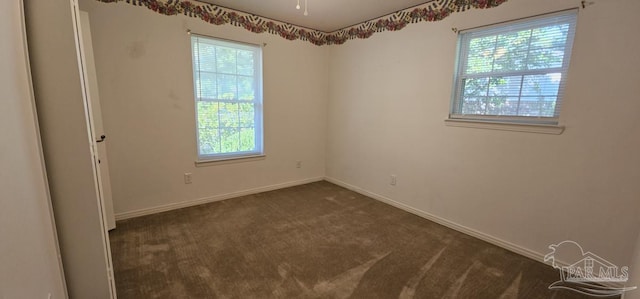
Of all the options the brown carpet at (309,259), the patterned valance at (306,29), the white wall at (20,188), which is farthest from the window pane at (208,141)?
the white wall at (20,188)

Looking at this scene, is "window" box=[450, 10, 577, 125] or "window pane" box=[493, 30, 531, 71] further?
"window pane" box=[493, 30, 531, 71]

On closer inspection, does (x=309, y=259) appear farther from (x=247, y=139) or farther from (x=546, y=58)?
(x=546, y=58)

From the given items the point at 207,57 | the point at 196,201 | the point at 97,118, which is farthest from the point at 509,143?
the point at 97,118

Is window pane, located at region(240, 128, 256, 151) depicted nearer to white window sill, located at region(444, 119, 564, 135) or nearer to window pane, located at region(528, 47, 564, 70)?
white window sill, located at region(444, 119, 564, 135)

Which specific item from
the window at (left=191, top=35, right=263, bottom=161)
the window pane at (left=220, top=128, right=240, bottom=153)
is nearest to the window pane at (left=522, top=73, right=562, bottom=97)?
the window at (left=191, top=35, right=263, bottom=161)

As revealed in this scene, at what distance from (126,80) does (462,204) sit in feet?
12.1

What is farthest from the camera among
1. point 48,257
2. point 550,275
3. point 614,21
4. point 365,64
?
point 365,64

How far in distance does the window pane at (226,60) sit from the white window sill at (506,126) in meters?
2.62

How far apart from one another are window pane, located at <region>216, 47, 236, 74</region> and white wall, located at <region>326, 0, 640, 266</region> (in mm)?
1573

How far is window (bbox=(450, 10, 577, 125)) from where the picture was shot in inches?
82.8

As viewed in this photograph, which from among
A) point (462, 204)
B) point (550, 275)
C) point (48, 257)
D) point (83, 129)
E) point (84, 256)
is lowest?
point (550, 275)

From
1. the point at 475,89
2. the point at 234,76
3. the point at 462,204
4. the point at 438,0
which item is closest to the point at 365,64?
the point at 438,0

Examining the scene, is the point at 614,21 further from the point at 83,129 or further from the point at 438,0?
the point at 83,129

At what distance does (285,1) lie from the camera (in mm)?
2893
